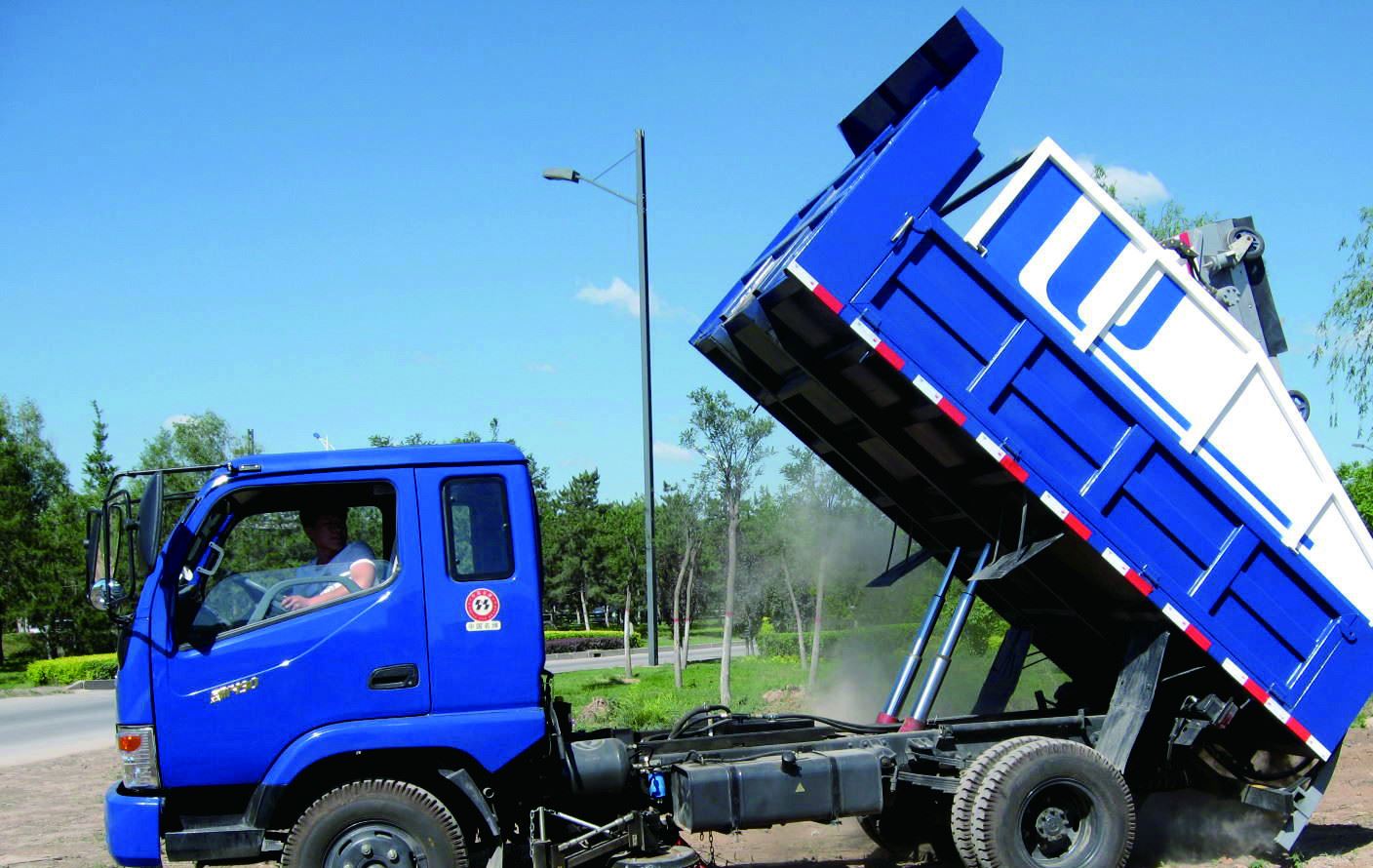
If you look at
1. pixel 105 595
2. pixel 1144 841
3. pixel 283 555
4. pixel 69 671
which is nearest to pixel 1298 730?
pixel 1144 841

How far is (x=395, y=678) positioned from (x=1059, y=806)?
3597mm

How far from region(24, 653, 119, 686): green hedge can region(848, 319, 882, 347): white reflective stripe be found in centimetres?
2735

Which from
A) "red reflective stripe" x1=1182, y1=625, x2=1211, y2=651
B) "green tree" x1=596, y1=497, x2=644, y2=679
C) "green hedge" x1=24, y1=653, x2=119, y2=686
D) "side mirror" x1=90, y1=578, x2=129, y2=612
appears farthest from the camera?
"green tree" x1=596, y1=497, x2=644, y2=679

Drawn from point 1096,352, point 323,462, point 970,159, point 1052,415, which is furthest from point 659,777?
point 970,159

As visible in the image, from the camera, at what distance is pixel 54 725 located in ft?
61.9

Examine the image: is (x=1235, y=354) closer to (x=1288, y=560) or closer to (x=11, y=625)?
(x=1288, y=560)

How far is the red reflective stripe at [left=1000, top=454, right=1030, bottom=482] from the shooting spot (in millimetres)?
6055

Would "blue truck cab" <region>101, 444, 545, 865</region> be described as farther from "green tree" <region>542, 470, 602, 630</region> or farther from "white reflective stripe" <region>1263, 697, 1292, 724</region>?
"green tree" <region>542, 470, 602, 630</region>

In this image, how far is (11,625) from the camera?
38312mm

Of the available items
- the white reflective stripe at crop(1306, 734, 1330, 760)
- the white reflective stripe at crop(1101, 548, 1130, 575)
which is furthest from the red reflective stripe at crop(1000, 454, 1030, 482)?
the white reflective stripe at crop(1306, 734, 1330, 760)

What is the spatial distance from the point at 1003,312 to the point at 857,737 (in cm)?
254

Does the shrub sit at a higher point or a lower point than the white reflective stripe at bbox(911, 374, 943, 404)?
lower

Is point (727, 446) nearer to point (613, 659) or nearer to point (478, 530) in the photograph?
→ point (478, 530)

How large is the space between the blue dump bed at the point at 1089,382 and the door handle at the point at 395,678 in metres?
2.59
